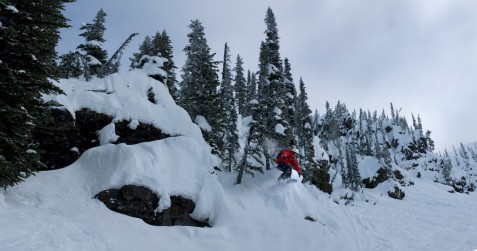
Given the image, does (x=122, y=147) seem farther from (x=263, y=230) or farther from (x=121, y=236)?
(x=263, y=230)

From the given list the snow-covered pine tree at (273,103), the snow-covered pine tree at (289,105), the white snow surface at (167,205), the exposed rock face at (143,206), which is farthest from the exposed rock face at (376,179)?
the exposed rock face at (143,206)

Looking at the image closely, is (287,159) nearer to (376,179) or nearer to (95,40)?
(95,40)

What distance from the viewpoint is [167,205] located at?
13.2 metres

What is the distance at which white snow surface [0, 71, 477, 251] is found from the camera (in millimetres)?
9350

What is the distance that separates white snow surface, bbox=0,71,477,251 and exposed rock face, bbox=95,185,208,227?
280 mm

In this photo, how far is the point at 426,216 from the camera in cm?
2919

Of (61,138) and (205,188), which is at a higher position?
(61,138)

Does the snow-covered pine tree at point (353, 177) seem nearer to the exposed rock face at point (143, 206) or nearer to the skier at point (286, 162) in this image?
the skier at point (286, 162)

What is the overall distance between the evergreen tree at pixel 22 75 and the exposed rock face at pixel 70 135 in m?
2.81

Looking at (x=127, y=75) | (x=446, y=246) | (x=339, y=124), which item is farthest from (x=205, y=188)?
(x=339, y=124)

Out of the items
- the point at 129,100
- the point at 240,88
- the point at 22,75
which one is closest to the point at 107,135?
the point at 129,100

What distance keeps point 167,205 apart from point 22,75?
23.6 ft

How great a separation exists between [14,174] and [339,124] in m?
92.9

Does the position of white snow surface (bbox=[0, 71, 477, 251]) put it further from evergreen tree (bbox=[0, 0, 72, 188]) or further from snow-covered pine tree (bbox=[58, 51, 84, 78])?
snow-covered pine tree (bbox=[58, 51, 84, 78])
